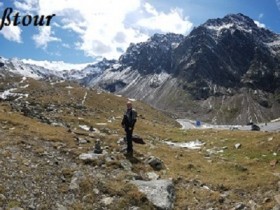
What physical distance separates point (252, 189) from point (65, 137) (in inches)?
544

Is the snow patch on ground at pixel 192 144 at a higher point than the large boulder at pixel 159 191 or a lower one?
higher

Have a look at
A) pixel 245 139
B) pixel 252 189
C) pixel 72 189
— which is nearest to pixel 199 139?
pixel 245 139

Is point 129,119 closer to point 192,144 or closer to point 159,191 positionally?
point 159,191

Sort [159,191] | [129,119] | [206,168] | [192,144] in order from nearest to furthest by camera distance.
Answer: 1. [159,191]
2. [206,168]
3. [129,119]
4. [192,144]

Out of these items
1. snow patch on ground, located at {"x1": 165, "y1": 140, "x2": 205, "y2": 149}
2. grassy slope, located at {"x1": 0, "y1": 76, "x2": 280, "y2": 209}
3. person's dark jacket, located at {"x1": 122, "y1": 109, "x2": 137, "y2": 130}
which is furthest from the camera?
snow patch on ground, located at {"x1": 165, "y1": 140, "x2": 205, "y2": 149}

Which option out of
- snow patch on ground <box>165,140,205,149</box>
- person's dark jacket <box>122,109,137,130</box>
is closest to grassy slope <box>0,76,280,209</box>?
person's dark jacket <box>122,109,137,130</box>

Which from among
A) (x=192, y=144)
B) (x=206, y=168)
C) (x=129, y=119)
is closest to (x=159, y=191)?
(x=206, y=168)

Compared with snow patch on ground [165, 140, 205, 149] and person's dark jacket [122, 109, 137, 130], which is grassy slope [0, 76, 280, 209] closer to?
person's dark jacket [122, 109, 137, 130]

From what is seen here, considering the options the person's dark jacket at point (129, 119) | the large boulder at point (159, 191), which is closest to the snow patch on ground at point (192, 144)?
the person's dark jacket at point (129, 119)

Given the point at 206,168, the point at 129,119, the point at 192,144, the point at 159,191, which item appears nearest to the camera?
the point at 159,191

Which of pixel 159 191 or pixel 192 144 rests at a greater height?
pixel 192 144

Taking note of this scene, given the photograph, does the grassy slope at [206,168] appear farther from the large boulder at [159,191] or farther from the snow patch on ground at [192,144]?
the snow patch on ground at [192,144]

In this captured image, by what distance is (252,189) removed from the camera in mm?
22219

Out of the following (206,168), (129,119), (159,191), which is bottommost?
(159,191)
